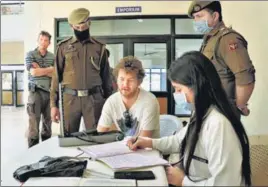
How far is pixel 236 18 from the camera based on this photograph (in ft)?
19.1

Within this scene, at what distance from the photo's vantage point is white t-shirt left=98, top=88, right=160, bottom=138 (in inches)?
85.6

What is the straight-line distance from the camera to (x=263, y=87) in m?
4.40

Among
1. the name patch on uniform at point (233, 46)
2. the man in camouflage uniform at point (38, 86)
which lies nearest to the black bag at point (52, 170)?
the name patch on uniform at point (233, 46)

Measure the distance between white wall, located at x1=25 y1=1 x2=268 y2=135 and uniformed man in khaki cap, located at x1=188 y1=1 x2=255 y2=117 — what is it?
6.47 feet

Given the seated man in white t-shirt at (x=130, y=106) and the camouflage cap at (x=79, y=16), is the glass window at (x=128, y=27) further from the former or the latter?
the seated man in white t-shirt at (x=130, y=106)

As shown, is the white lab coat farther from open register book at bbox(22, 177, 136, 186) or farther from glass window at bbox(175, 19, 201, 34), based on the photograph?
glass window at bbox(175, 19, 201, 34)

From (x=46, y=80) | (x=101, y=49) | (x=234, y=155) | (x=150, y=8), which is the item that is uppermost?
(x=150, y=8)

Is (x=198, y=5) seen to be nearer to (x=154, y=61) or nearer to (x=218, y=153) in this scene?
(x=218, y=153)

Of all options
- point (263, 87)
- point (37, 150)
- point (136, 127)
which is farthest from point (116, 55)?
point (37, 150)

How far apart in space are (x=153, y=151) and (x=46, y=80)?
119 inches

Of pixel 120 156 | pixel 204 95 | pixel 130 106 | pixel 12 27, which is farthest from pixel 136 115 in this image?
pixel 12 27

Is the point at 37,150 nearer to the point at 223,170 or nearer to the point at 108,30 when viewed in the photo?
the point at 223,170

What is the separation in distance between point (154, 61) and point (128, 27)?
0.83 m

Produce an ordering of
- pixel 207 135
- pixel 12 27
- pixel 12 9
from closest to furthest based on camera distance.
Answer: pixel 207 135 < pixel 12 9 < pixel 12 27
